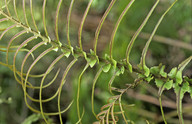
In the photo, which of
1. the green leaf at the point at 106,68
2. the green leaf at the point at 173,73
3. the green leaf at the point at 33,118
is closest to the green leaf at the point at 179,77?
the green leaf at the point at 173,73

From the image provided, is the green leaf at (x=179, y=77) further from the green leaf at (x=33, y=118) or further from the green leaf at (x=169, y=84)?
the green leaf at (x=33, y=118)

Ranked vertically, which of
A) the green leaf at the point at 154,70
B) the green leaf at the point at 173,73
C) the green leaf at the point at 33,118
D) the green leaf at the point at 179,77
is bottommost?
the green leaf at the point at 179,77

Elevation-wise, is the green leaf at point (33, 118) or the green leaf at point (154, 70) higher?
the green leaf at point (33, 118)

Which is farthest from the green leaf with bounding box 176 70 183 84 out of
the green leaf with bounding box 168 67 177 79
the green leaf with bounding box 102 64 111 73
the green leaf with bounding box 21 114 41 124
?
the green leaf with bounding box 21 114 41 124

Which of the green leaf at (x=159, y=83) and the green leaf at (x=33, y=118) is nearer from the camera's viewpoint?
the green leaf at (x=159, y=83)

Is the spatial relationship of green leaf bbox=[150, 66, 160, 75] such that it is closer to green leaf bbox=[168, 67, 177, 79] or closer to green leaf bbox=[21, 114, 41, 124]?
green leaf bbox=[168, 67, 177, 79]

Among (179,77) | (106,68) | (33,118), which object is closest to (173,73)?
(179,77)

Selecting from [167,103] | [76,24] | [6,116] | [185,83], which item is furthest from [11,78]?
[185,83]

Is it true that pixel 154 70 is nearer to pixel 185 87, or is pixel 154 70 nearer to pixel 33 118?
pixel 185 87

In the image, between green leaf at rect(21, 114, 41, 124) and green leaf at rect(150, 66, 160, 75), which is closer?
green leaf at rect(150, 66, 160, 75)

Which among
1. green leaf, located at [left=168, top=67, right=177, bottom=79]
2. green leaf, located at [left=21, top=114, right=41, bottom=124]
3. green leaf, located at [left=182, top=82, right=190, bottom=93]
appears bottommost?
green leaf, located at [left=182, top=82, right=190, bottom=93]

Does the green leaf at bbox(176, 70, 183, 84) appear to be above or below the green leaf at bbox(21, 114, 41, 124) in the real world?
below
